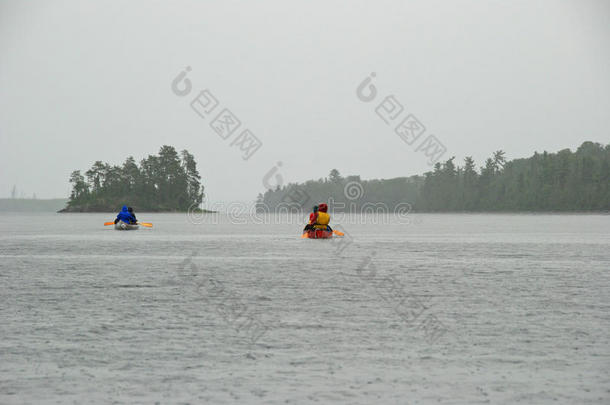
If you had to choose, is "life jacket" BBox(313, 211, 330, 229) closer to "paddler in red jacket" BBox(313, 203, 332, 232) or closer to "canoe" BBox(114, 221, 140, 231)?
"paddler in red jacket" BBox(313, 203, 332, 232)

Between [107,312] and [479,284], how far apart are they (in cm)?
1220

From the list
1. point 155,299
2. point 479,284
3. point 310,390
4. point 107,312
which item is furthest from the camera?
point 479,284

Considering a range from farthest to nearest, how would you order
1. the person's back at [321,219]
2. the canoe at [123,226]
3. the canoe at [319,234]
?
the canoe at [123,226] < the canoe at [319,234] < the person's back at [321,219]

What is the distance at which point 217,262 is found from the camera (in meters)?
30.5

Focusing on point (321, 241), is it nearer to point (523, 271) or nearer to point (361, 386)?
point (523, 271)

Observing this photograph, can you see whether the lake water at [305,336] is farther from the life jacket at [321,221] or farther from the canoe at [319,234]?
the canoe at [319,234]

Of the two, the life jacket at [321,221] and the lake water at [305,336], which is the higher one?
the life jacket at [321,221]

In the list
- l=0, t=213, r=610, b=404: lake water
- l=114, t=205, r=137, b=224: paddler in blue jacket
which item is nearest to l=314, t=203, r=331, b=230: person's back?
l=0, t=213, r=610, b=404: lake water

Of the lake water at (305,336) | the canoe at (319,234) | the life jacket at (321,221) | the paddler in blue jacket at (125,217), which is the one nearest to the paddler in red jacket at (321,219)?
the life jacket at (321,221)

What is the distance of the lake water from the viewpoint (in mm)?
9422

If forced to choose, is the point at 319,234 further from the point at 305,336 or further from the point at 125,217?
the point at 305,336

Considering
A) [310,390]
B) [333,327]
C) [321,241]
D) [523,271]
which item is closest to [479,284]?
[523,271]

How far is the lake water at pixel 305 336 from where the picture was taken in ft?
30.9

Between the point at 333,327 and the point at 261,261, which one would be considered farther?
the point at 261,261
